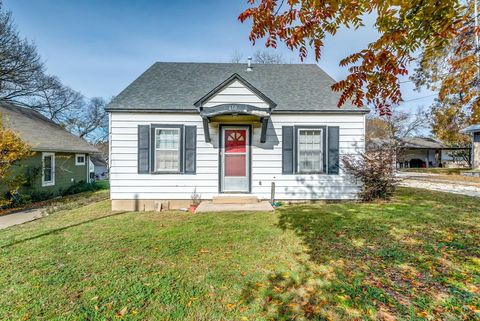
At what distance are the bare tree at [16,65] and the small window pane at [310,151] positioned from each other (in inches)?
824

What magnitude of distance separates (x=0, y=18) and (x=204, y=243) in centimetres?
2138

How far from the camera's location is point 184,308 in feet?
8.48

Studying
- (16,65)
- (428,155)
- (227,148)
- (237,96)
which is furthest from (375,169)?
(428,155)

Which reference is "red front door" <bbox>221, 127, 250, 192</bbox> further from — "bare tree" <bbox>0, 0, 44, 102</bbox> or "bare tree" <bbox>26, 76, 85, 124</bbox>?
"bare tree" <bbox>26, 76, 85, 124</bbox>

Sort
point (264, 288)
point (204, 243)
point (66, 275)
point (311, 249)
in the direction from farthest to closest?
point (204, 243), point (311, 249), point (66, 275), point (264, 288)

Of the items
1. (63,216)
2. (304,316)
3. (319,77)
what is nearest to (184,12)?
(319,77)

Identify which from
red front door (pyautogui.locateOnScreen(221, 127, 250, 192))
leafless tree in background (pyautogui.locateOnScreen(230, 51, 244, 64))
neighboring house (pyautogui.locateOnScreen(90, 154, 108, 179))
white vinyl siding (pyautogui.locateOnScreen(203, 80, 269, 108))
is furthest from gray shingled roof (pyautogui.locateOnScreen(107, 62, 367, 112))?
neighboring house (pyautogui.locateOnScreen(90, 154, 108, 179))

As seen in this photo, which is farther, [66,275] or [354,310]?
[66,275]

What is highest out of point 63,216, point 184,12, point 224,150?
point 184,12

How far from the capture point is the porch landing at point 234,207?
6.72 metres

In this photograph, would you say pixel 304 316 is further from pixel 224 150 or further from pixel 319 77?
pixel 319 77

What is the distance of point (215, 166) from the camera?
25.2 feet

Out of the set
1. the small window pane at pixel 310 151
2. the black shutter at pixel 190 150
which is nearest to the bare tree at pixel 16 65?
the black shutter at pixel 190 150

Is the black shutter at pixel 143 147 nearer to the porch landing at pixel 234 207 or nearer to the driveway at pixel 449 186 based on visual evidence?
the porch landing at pixel 234 207
